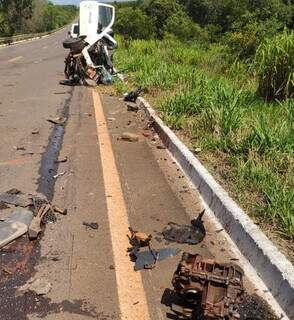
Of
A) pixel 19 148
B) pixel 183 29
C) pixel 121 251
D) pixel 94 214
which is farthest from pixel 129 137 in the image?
pixel 183 29

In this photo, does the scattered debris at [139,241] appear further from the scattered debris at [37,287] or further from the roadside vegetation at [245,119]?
the roadside vegetation at [245,119]

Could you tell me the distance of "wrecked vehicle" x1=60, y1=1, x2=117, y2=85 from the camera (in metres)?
13.8

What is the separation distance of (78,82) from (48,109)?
4.14 metres

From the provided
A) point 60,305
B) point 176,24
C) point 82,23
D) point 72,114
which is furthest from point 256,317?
point 176,24

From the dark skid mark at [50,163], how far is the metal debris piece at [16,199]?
254 mm

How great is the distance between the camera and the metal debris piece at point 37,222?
4211mm

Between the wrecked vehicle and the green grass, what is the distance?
9.77 ft

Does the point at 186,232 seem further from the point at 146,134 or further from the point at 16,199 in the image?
the point at 146,134

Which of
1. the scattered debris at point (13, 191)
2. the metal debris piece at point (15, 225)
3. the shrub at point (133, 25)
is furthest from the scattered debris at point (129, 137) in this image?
the shrub at point (133, 25)

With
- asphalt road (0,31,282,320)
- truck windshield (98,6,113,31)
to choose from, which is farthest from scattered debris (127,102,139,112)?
truck windshield (98,6,113,31)

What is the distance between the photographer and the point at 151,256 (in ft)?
13.1

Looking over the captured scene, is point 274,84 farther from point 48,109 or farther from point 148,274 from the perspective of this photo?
point 148,274

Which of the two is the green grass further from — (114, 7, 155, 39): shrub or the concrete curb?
(114, 7, 155, 39): shrub

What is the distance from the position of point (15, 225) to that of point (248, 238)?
196 cm
